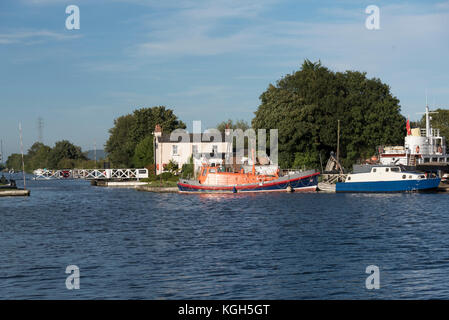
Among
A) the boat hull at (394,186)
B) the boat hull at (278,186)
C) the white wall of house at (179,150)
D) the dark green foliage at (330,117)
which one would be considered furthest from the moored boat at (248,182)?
the white wall of house at (179,150)

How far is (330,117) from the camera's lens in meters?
108

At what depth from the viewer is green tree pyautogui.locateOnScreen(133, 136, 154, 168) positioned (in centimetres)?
13700

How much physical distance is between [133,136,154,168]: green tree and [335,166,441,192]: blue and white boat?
206ft

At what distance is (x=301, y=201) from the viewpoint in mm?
71688

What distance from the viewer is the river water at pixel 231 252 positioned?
23.9 m

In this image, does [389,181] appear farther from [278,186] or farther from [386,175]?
[278,186]

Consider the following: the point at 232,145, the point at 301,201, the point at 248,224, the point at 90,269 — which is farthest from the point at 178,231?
the point at 232,145

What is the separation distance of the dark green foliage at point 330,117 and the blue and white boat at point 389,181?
21254 millimetres

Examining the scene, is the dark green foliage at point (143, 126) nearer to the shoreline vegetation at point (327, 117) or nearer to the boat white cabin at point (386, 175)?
the shoreline vegetation at point (327, 117)

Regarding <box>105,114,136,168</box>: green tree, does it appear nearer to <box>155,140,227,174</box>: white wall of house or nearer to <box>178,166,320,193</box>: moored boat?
<box>155,140,227,174</box>: white wall of house

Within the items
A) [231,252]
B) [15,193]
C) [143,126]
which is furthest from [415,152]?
[143,126]

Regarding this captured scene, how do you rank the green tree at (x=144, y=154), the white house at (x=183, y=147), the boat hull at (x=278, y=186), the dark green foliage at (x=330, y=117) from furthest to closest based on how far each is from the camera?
the green tree at (x=144, y=154), the white house at (x=183, y=147), the dark green foliage at (x=330, y=117), the boat hull at (x=278, y=186)

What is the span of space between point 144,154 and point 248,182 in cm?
5390
